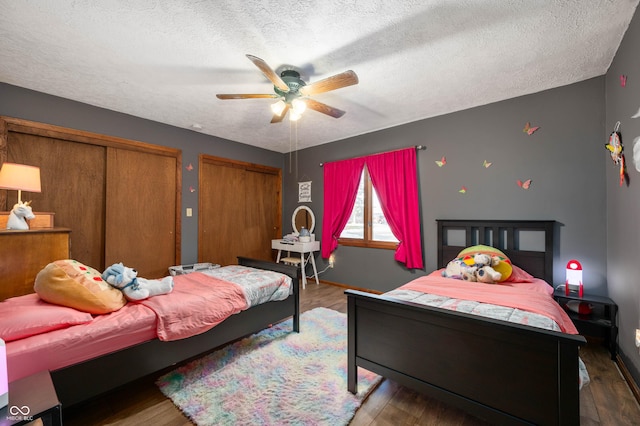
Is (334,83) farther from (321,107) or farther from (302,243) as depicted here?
(302,243)

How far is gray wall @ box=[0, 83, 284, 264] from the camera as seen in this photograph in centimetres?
269

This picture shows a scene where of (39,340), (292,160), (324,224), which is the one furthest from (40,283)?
(292,160)

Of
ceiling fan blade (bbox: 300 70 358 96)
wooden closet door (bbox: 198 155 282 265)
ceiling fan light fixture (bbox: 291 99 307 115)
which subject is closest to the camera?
ceiling fan blade (bbox: 300 70 358 96)

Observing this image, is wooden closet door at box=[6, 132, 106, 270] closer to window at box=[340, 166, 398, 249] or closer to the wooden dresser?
the wooden dresser

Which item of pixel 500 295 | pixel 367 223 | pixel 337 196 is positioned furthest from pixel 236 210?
pixel 500 295

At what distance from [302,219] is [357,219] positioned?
46.4 inches

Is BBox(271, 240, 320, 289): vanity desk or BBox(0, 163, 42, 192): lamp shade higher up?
BBox(0, 163, 42, 192): lamp shade

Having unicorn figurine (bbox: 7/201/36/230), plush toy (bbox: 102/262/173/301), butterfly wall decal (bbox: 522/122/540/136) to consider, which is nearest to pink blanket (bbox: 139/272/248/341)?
plush toy (bbox: 102/262/173/301)

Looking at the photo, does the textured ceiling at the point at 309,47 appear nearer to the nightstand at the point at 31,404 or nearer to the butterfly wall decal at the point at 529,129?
the butterfly wall decal at the point at 529,129

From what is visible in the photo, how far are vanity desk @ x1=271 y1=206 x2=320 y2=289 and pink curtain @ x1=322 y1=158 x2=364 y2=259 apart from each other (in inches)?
9.5

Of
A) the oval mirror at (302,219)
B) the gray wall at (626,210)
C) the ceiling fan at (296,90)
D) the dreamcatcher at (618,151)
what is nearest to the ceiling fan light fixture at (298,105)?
the ceiling fan at (296,90)

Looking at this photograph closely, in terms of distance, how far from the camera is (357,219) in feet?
14.3

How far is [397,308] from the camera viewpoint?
1634 millimetres

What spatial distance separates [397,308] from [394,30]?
1865 millimetres
